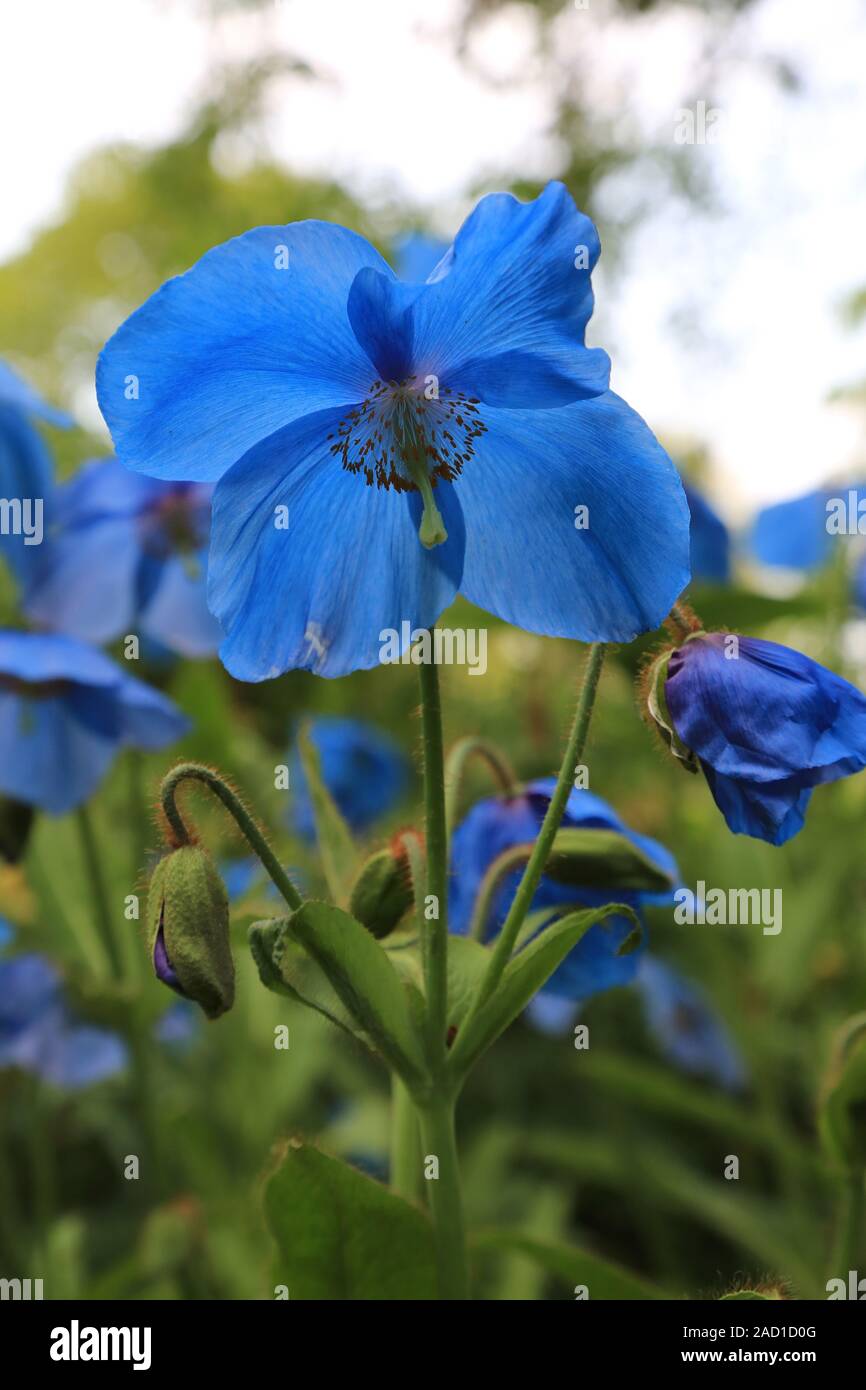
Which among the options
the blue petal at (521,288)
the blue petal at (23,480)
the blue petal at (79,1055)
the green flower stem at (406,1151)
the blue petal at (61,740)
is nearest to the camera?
the blue petal at (521,288)

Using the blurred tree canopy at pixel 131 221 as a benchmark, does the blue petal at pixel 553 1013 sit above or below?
below

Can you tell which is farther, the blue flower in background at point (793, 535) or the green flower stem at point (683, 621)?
the blue flower in background at point (793, 535)

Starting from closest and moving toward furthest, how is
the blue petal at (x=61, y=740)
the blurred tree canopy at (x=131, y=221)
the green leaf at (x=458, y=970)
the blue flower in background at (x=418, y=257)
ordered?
the green leaf at (x=458, y=970) < the blue flower in background at (x=418, y=257) < the blue petal at (x=61, y=740) < the blurred tree canopy at (x=131, y=221)

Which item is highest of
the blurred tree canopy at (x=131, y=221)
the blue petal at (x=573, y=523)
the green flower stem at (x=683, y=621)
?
the blurred tree canopy at (x=131, y=221)

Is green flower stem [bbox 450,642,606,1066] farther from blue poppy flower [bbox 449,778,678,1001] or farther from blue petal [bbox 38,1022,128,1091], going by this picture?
blue petal [bbox 38,1022,128,1091]

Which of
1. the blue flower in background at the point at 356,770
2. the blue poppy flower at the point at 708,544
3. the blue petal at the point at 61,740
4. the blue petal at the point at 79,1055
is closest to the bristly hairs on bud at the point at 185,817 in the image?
the blue petal at the point at 61,740

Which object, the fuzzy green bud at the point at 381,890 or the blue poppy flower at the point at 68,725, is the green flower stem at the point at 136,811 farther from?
the fuzzy green bud at the point at 381,890
